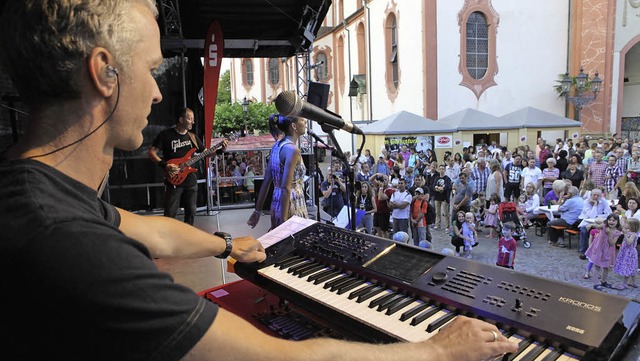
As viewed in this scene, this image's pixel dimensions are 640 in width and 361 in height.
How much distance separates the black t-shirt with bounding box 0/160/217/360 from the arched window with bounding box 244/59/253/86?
4432 centimetres

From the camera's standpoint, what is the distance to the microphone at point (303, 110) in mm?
2355

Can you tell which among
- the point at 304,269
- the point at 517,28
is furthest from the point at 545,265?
the point at 517,28

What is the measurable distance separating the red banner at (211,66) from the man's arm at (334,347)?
7.41 m

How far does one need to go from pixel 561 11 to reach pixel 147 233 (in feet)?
78.6

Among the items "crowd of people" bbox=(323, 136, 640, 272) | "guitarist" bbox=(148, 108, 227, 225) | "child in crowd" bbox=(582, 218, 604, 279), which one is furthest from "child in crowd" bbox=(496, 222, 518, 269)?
"guitarist" bbox=(148, 108, 227, 225)

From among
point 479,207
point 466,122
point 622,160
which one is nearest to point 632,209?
point 479,207

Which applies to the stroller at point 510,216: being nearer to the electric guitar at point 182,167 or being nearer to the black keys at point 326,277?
the electric guitar at point 182,167

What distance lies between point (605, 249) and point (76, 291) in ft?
25.0

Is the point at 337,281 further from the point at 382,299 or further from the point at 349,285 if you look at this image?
the point at 382,299

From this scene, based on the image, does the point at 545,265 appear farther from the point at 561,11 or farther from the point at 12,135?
the point at 561,11

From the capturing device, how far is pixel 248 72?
4397 centimetres

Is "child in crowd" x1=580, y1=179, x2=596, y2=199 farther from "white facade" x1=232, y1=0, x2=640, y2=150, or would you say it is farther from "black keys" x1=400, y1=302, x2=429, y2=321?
"white facade" x1=232, y1=0, x2=640, y2=150

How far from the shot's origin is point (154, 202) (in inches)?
367

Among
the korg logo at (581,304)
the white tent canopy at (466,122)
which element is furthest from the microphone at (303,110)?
the white tent canopy at (466,122)
